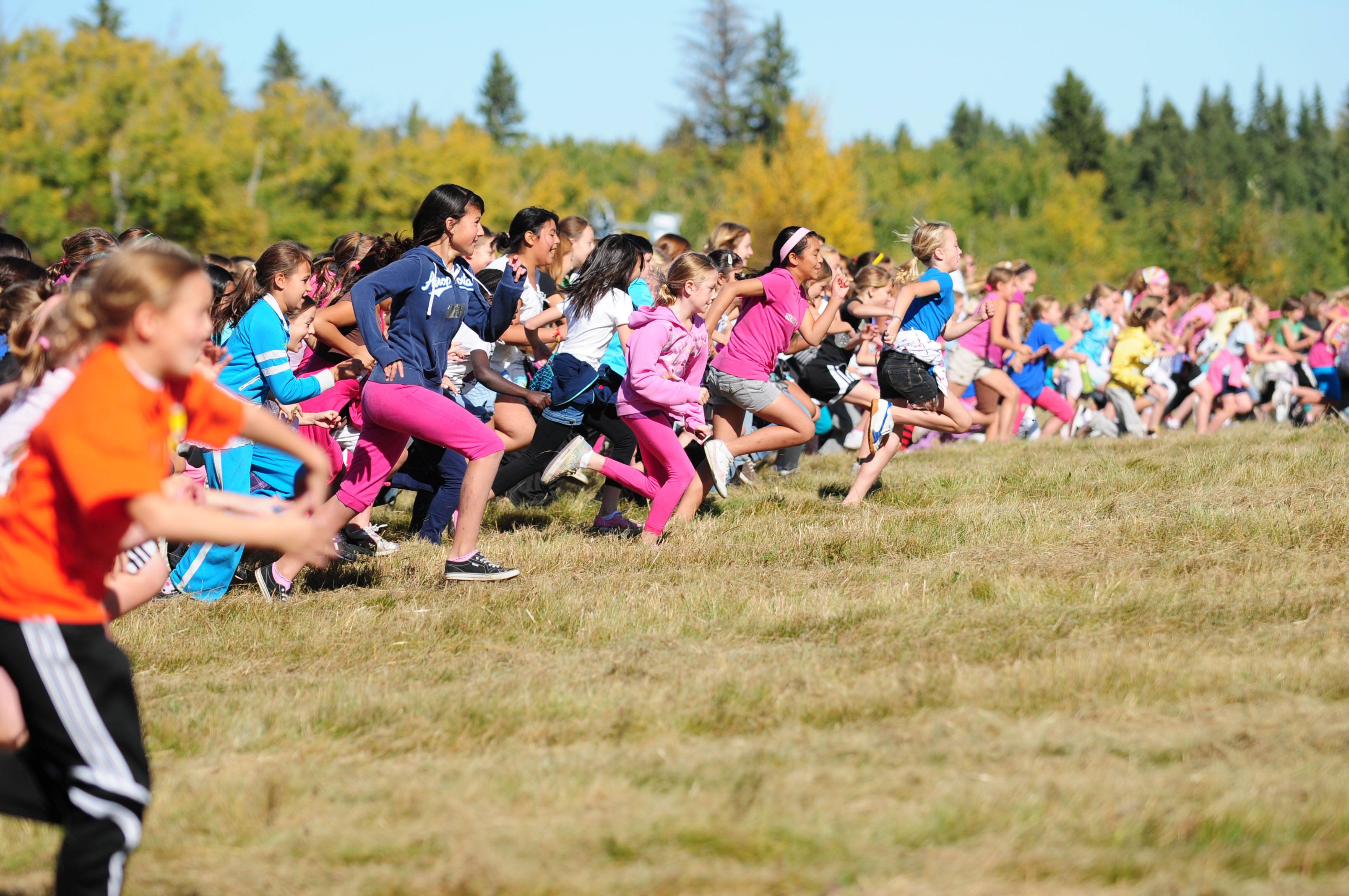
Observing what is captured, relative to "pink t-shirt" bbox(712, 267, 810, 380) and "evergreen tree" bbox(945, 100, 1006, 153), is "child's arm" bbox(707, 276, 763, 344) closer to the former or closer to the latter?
"pink t-shirt" bbox(712, 267, 810, 380)

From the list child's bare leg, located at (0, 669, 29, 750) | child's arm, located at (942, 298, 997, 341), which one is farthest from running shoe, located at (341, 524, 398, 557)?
child's bare leg, located at (0, 669, 29, 750)

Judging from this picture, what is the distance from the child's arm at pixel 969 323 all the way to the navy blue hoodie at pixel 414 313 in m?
4.18

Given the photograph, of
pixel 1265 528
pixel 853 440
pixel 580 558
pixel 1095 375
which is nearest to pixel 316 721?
pixel 580 558

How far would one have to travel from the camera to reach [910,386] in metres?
9.19

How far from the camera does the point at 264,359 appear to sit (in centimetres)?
731

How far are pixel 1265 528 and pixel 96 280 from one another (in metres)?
6.37

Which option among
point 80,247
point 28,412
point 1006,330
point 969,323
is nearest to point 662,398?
point 969,323

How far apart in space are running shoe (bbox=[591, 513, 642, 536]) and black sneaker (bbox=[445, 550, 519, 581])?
1.56 meters

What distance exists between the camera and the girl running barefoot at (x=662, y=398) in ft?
25.5

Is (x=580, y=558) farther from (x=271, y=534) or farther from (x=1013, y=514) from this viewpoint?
(x=271, y=534)

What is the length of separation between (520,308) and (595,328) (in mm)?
1099

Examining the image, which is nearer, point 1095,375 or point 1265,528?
point 1265,528

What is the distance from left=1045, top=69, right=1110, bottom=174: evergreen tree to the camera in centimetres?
8031

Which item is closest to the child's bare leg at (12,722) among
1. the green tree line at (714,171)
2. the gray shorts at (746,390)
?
the gray shorts at (746,390)
